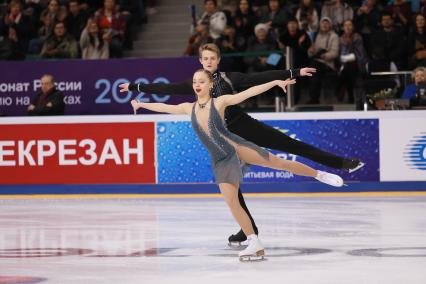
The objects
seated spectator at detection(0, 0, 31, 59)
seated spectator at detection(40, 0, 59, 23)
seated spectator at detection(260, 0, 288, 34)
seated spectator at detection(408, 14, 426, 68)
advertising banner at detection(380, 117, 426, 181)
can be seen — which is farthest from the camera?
seated spectator at detection(0, 0, 31, 59)

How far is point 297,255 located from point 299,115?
16.2 feet

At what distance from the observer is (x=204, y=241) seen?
795 cm

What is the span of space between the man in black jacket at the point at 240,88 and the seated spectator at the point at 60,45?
749cm

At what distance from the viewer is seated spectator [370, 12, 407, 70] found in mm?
13750

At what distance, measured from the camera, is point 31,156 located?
41.0 feet

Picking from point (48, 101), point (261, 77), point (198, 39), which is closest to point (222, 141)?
point (261, 77)

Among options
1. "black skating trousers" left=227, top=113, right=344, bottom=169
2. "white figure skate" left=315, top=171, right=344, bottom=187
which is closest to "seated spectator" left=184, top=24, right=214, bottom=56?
"black skating trousers" left=227, top=113, right=344, bottom=169

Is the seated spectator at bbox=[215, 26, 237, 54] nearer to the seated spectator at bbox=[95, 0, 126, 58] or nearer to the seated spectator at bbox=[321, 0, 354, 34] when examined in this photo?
the seated spectator at bbox=[321, 0, 354, 34]

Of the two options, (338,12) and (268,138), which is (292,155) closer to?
(338,12)

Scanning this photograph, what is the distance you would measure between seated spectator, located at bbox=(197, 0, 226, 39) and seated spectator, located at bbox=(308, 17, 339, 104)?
4.77 feet

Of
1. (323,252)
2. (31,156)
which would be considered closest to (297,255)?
(323,252)

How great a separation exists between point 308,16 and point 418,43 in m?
1.72

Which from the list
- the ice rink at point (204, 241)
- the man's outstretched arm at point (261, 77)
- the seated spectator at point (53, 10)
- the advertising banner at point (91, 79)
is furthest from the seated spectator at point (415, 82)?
the seated spectator at point (53, 10)

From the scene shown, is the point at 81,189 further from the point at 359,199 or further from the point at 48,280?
the point at 48,280
